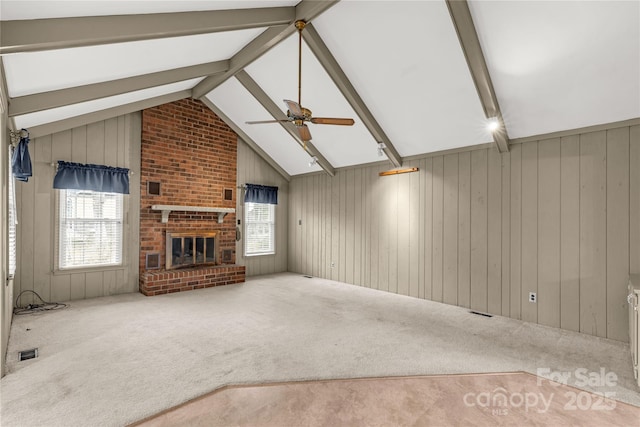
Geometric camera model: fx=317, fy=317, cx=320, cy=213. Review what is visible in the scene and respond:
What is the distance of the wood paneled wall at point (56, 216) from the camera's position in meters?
4.61

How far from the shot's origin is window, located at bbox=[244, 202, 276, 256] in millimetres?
7207

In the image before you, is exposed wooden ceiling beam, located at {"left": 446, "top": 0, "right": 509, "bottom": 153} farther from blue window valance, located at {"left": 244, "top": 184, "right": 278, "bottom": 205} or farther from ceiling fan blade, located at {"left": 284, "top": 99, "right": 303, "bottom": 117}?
blue window valance, located at {"left": 244, "top": 184, "right": 278, "bottom": 205}

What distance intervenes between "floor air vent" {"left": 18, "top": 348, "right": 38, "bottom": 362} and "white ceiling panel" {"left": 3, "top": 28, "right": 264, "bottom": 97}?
2.53m

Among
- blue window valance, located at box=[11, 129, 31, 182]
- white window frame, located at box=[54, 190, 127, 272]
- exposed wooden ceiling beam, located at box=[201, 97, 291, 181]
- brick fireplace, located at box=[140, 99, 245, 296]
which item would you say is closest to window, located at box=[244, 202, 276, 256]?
brick fireplace, located at box=[140, 99, 245, 296]

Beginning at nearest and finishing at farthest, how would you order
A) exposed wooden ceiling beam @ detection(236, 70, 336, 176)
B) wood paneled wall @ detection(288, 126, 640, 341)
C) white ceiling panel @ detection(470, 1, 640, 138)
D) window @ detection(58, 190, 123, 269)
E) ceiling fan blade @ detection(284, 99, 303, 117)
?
white ceiling panel @ detection(470, 1, 640, 138) < ceiling fan blade @ detection(284, 99, 303, 117) < wood paneled wall @ detection(288, 126, 640, 341) < window @ detection(58, 190, 123, 269) < exposed wooden ceiling beam @ detection(236, 70, 336, 176)

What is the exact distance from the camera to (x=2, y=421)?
2.09 m

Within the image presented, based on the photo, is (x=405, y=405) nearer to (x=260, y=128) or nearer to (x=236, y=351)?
(x=236, y=351)

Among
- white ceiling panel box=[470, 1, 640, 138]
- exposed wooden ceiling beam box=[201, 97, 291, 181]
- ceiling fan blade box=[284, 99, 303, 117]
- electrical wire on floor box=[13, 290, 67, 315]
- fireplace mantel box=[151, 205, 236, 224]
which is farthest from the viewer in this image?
exposed wooden ceiling beam box=[201, 97, 291, 181]

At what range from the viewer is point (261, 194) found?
723 centimetres

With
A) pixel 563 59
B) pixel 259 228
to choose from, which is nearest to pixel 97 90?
pixel 259 228

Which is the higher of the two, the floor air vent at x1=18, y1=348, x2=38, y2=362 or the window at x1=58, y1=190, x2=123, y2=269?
the window at x1=58, y1=190, x2=123, y2=269

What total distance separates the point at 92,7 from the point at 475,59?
11.2 feet

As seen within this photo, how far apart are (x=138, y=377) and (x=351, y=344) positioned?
1995 mm

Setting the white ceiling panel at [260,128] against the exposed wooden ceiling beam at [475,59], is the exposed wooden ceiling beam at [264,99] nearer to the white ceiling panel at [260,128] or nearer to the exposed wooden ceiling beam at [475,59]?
the white ceiling panel at [260,128]
